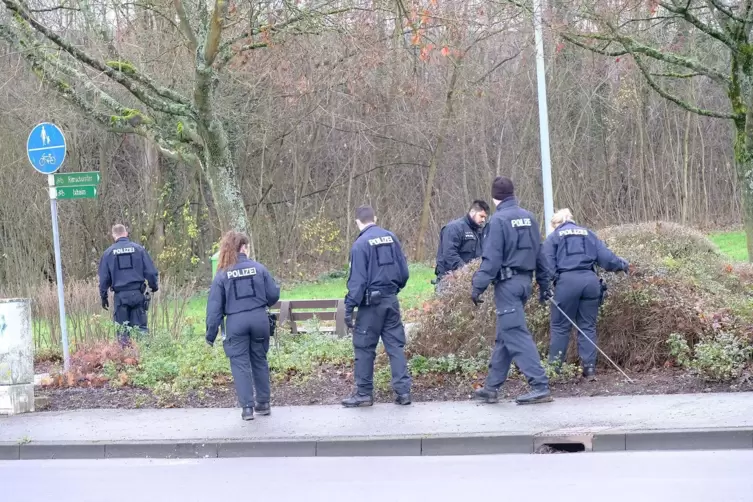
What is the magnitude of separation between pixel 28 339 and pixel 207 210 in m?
19.4

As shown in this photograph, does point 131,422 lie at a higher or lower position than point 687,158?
lower

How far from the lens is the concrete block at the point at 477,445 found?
784cm

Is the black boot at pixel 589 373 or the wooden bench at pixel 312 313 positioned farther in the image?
the wooden bench at pixel 312 313

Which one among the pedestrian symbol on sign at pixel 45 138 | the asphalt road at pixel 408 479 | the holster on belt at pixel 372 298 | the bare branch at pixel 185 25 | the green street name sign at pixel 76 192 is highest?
the bare branch at pixel 185 25

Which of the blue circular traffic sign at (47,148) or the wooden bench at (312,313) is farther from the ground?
the blue circular traffic sign at (47,148)

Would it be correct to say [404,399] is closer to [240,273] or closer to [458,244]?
[240,273]

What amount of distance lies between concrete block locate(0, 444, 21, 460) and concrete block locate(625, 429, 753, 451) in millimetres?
5507

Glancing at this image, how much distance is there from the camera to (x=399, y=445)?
8.07 m

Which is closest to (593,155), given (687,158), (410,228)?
(687,158)

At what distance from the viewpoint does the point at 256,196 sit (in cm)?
3048

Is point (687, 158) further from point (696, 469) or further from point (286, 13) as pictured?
point (696, 469)

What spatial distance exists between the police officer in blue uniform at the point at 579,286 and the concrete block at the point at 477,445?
214cm

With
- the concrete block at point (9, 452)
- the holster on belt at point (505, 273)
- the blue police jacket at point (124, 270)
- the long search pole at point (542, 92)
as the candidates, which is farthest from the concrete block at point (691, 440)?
the long search pole at point (542, 92)

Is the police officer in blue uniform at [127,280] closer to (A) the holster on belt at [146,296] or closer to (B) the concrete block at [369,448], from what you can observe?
(A) the holster on belt at [146,296]
